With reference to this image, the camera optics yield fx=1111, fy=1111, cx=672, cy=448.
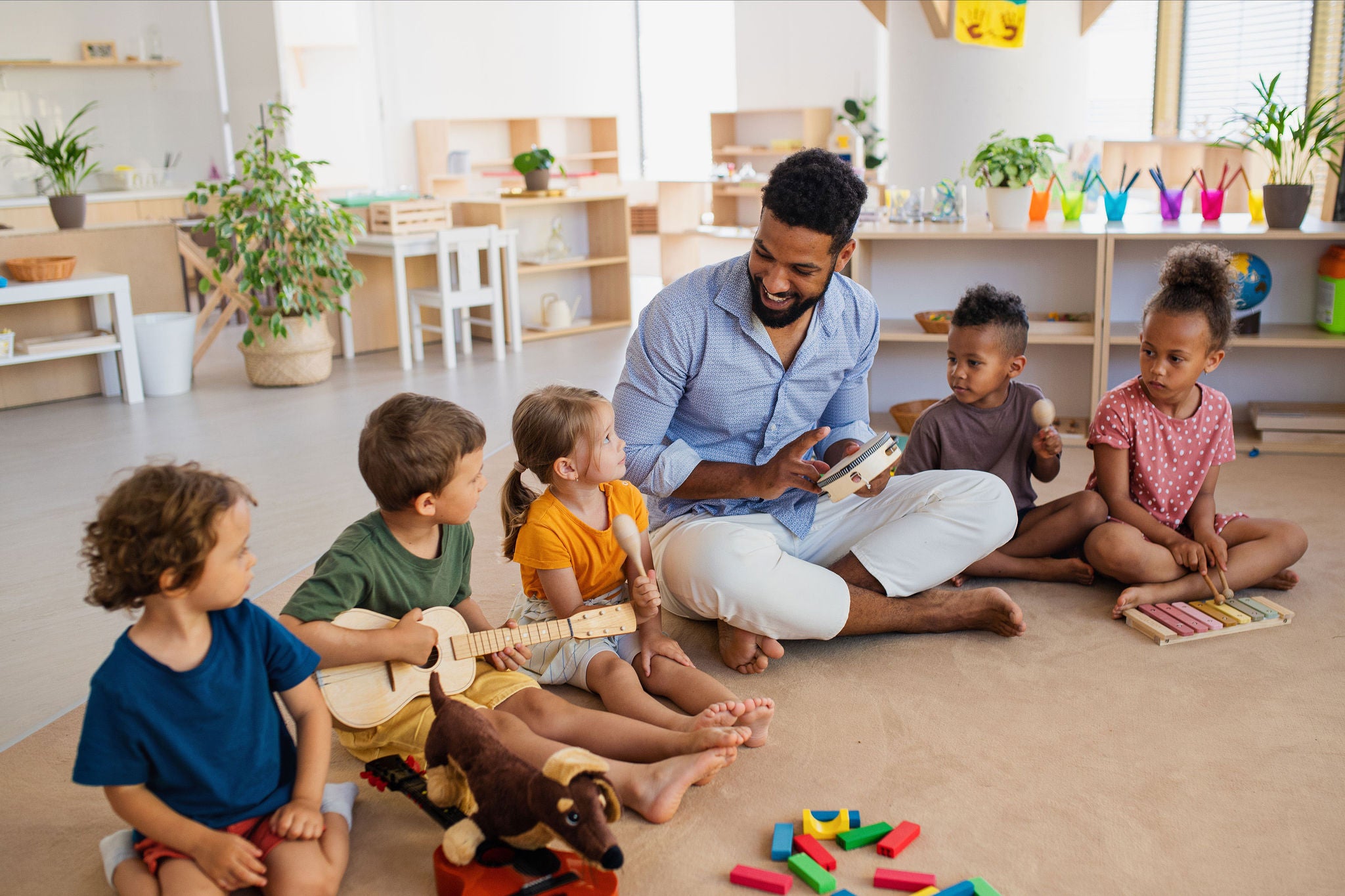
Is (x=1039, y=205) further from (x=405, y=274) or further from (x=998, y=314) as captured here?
(x=405, y=274)

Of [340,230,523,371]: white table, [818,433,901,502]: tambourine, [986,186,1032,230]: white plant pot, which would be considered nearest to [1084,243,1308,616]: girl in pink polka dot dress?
[818,433,901,502]: tambourine

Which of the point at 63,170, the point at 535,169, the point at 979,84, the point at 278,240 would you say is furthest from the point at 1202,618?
the point at 63,170

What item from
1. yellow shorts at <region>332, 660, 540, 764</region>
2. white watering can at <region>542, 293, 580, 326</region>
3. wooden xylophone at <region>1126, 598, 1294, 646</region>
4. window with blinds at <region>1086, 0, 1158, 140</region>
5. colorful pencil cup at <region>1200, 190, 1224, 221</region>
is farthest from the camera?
window with blinds at <region>1086, 0, 1158, 140</region>

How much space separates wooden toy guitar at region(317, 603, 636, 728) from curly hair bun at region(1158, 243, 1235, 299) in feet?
4.63

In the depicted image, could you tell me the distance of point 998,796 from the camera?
5.43 feet

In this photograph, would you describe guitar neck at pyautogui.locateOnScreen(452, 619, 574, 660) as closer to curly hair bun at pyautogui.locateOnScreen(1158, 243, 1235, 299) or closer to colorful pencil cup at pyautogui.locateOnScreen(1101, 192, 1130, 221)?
curly hair bun at pyautogui.locateOnScreen(1158, 243, 1235, 299)

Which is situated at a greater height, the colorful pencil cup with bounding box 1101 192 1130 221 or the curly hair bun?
the colorful pencil cup with bounding box 1101 192 1130 221

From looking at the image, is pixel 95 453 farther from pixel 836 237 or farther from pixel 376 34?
pixel 376 34

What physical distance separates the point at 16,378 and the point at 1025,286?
409cm

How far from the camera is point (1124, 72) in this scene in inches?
336

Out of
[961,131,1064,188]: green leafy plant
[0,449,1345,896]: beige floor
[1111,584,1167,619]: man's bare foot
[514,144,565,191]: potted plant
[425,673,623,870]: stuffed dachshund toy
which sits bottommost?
[0,449,1345,896]: beige floor

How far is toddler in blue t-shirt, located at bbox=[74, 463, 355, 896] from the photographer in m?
1.32

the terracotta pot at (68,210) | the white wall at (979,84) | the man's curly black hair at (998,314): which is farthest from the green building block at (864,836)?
the terracotta pot at (68,210)

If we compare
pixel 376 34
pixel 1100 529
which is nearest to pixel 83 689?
pixel 1100 529
